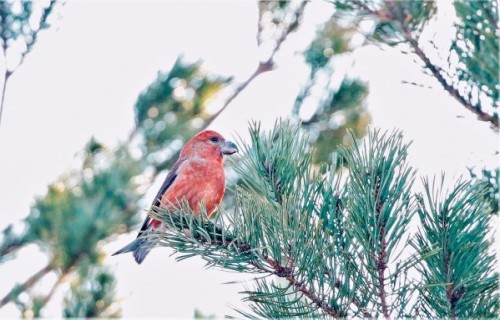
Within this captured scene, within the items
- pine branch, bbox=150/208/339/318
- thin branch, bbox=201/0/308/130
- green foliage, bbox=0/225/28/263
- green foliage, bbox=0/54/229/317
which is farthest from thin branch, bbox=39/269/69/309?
pine branch, bbox=150/208/339/318

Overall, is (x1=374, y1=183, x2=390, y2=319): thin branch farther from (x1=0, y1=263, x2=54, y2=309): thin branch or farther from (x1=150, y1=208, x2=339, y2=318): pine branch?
(x1=0, y1=263, x2=54, y2=309): thin branch

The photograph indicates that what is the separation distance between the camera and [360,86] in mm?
4434

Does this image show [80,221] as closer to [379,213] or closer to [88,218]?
[88,218]

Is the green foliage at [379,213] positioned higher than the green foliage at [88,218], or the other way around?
the green foliage at [379,213]

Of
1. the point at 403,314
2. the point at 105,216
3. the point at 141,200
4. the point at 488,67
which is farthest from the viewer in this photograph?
the point at 141,200

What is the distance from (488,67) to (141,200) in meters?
2.19

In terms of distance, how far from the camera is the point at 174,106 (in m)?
4.29

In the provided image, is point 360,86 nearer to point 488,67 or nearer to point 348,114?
point 348,114

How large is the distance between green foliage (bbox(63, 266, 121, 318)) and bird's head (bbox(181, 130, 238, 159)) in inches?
30.3

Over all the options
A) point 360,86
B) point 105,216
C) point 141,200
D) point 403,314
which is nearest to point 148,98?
point 141,200

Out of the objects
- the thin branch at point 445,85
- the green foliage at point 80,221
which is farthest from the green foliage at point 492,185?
the green foliage at point 80,221

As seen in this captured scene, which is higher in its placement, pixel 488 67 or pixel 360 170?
pixel 488 67

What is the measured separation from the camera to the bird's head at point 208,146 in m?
3.97

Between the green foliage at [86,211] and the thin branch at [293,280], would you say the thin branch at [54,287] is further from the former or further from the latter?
the thin branch at [293,280]
